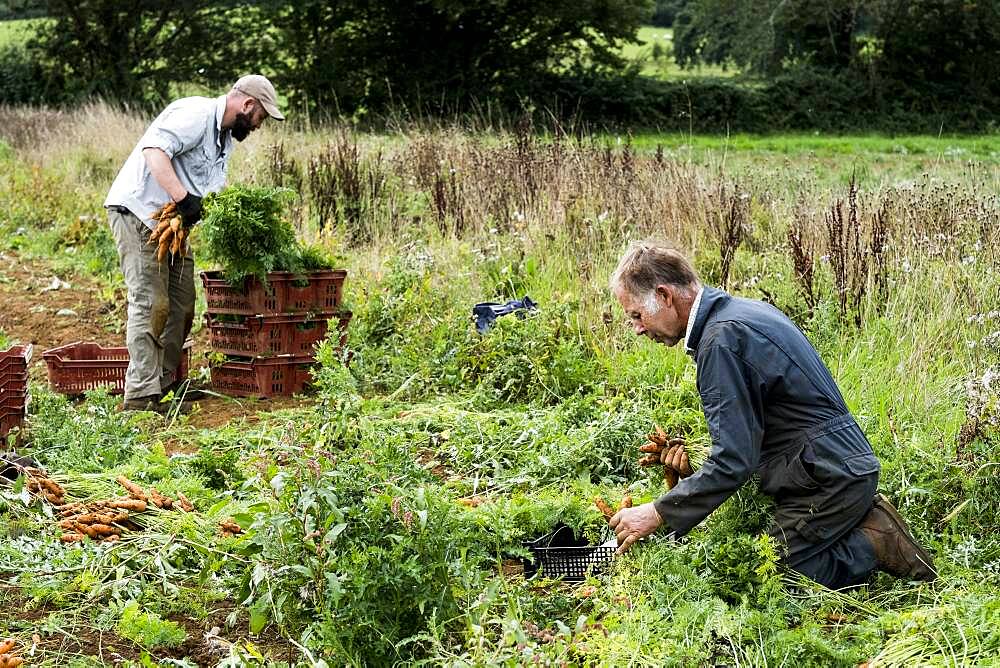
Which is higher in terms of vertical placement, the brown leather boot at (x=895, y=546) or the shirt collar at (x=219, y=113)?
the shirt collar at (x=219, y=113)

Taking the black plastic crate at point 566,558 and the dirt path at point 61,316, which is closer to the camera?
the black plastic crate at point 566,558

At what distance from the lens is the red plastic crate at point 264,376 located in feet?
24.0

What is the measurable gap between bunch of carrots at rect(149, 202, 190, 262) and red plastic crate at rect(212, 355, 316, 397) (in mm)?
919

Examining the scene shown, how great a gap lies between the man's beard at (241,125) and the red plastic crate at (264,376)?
1.47 m

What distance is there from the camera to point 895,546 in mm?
4023

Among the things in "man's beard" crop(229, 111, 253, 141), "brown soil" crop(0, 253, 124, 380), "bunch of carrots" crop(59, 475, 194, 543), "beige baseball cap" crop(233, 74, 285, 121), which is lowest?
"brown soil" crop(0, 253, 124, 380)

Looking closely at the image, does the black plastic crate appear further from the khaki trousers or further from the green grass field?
the khaki trousers

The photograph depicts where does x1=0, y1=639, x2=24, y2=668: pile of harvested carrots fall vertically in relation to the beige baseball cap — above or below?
below

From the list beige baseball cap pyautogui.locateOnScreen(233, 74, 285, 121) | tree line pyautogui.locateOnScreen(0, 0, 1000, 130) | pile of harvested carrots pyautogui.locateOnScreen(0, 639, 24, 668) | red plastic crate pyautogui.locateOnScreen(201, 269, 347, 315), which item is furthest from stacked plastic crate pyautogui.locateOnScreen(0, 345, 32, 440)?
tree line pyautogui.locateOnScreen(0, 0, 1000, 130)

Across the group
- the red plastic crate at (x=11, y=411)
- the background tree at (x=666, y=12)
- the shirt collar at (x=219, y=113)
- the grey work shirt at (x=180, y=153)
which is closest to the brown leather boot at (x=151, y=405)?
the red plastic crate at (x=11, y=411)

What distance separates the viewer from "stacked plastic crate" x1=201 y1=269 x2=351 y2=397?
7266 mm

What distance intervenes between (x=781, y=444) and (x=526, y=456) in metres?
1.74

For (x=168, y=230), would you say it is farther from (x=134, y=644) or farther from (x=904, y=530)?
(x=904, y=530)

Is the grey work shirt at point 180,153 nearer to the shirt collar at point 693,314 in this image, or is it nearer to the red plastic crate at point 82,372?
the red plastic crate at point 82,372
